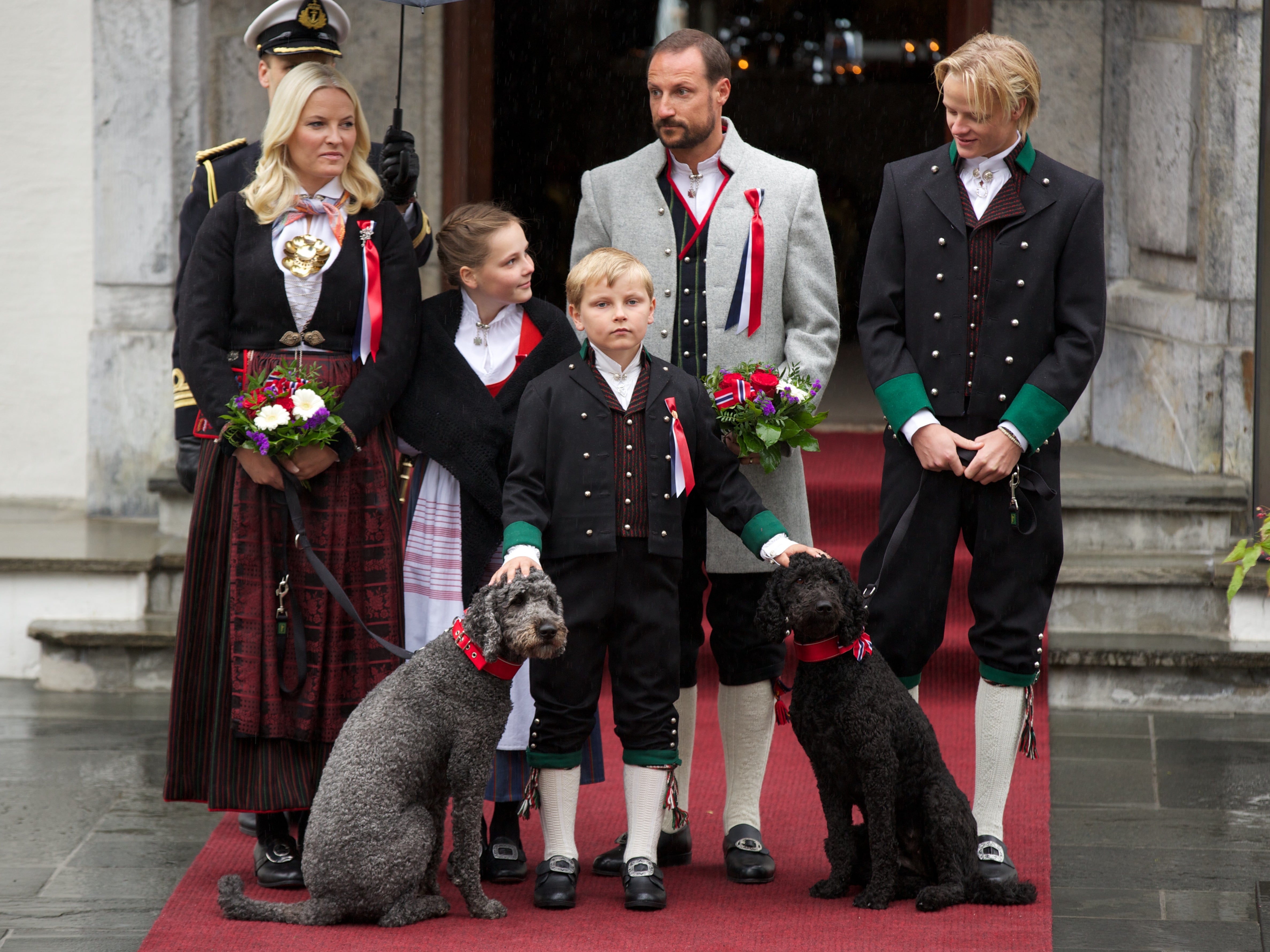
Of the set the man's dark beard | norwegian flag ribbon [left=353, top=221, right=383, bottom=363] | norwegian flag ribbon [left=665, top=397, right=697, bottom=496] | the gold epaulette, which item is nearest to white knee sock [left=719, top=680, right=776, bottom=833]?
norwegian flag ribbon [left=665, top=397, right=697, bottom=496]

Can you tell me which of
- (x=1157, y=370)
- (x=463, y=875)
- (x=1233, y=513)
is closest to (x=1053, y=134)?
(x=1157, y=370)

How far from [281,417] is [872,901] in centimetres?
185

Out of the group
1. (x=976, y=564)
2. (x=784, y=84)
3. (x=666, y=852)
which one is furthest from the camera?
(x=784, y=84)

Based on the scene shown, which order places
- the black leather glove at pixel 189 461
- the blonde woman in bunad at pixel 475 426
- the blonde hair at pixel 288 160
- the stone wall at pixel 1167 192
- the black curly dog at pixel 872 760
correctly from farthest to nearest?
the stone wall at pixel 1167 192 < the black leather glove at pixel 189 461 < the blonde woman in bunad at pixel 475 426 < the blonde hair at pixel 288 160 < the black curly dog at pixel 872 760

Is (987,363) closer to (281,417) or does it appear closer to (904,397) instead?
(904,397)

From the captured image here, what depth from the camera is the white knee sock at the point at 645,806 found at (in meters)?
3.91

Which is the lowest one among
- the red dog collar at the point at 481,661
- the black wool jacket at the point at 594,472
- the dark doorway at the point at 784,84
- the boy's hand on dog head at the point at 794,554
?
the red dog collar at the point at 481,661

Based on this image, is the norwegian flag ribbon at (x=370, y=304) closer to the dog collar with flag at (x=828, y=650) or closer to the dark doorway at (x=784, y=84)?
the dog collar with flag at (x=828, y=650)

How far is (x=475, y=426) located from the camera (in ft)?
13.3

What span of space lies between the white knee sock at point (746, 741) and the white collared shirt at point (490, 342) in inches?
40.8

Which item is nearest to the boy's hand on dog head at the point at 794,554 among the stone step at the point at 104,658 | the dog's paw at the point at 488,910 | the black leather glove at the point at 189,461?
the dog's paw at the point at 488,910

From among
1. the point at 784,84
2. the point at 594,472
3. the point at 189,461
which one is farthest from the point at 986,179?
the point at 784,84

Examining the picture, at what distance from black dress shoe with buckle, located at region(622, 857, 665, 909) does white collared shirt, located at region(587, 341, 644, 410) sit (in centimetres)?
115

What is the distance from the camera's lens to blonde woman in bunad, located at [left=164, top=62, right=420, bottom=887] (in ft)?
13.0
